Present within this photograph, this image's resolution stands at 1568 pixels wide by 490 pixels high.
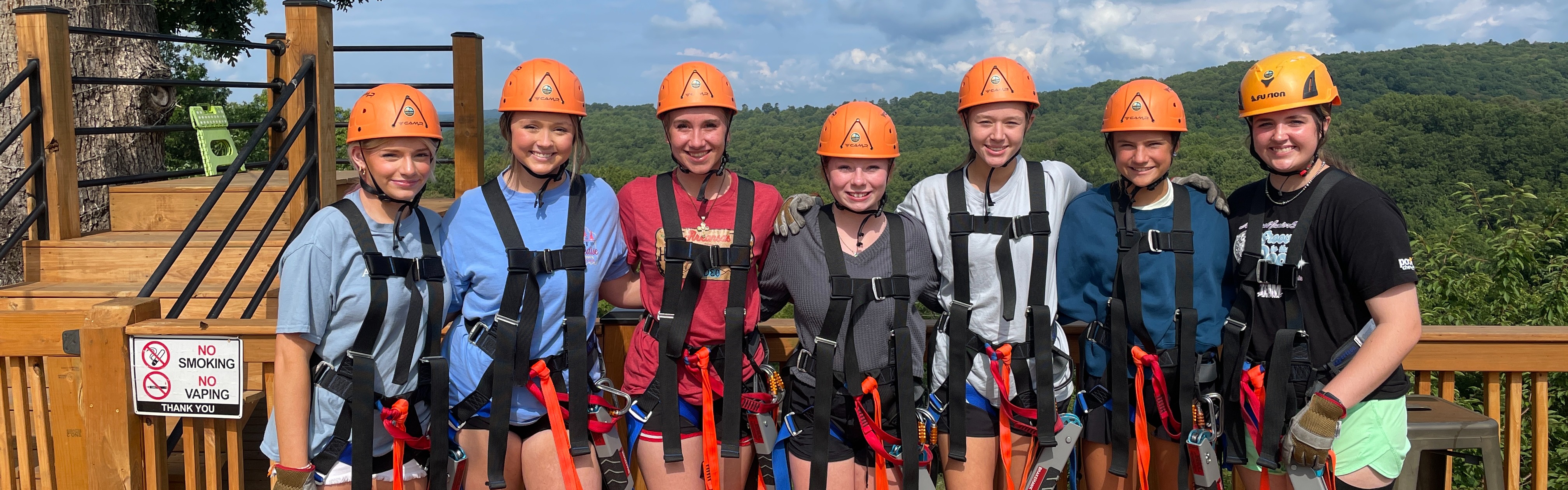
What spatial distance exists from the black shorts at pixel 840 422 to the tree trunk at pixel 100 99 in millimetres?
6043

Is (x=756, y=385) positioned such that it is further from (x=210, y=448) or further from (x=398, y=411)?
(x=210, y=448)

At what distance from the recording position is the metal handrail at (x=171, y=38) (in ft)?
20.7

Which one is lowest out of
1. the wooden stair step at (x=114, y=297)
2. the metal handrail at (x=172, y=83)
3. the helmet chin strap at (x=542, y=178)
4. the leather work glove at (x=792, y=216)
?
the wooden stair step at (x=114, y=297)

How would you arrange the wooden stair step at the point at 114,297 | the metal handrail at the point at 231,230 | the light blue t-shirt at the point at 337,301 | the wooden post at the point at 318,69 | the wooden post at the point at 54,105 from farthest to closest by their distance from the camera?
1. the wooden post at the point at 318,69
2. the wooden post at the point at 54,105
3. the wooden stair step at the point at 114,297
4. the metal handrail at the point at 231,230
5. the light blue t-shirt at the point at 337,301

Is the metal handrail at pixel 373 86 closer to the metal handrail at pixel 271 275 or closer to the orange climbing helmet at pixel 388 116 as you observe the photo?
the metal handrail at pixel 271 275

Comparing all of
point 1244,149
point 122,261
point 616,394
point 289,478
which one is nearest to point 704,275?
point 616,394

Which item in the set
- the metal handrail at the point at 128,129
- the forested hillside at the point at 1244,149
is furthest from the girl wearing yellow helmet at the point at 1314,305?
the forested hillside at the point at 1244,149

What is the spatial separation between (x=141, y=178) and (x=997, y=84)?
6259mm

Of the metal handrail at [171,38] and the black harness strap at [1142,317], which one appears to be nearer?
the black harness strap at [1142,317]

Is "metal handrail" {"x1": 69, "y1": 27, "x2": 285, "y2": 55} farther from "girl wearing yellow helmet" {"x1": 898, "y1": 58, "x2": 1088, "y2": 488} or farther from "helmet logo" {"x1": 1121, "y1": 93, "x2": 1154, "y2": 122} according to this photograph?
"helmet logo" {"x1": 1121, "y1": 93, "x2": 1154, "y2": 122}

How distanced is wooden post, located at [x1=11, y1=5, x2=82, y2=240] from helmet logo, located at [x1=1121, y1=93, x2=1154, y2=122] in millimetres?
5979

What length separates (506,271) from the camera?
339 cm

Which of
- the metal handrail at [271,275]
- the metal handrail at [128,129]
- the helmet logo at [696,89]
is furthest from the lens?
the metal handrail at [128,129]

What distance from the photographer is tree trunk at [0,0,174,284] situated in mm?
7121
